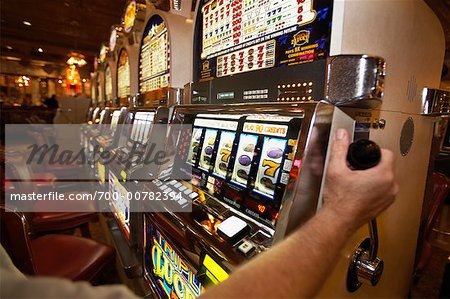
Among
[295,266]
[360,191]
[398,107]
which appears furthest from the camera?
[398,107]

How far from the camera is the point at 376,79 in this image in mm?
819

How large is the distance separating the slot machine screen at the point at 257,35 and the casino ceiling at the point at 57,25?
3.68 m

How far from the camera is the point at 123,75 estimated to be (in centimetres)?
405

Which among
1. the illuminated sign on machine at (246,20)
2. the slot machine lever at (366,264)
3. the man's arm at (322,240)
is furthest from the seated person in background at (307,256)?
the illuminated sign on machine at (246,20)

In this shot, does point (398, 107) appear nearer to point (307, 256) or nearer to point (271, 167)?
point (271, 167)

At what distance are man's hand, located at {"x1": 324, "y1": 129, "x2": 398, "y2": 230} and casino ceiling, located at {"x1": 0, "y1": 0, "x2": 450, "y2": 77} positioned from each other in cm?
428

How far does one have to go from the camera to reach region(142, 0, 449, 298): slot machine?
34.8 inches

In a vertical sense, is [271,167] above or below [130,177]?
above

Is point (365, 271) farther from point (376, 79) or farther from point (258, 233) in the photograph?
point (376, 79)

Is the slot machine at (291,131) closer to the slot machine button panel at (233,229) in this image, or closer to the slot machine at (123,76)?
the slot machine button panel at (233,229)

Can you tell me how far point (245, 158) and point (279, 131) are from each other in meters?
0.21

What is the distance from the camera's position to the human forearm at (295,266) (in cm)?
51

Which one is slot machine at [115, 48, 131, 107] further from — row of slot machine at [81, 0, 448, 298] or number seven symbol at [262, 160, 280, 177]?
number seven symbol at [262, 160, 280, 177]

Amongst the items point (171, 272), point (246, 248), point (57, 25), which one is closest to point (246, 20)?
point (246, 248)
